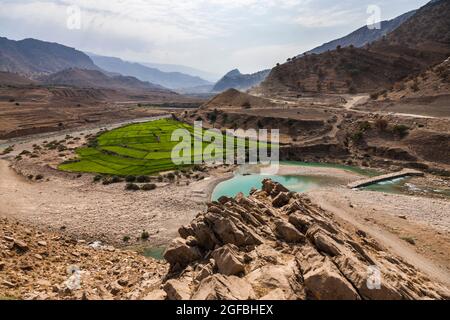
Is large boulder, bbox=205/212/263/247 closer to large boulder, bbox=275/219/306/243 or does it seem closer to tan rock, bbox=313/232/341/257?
large boulder, bbox=275/219/306/243

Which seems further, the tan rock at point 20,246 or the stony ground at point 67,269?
the tan rock at point 20,246

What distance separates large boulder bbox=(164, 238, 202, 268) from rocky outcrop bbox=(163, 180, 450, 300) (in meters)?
0.07

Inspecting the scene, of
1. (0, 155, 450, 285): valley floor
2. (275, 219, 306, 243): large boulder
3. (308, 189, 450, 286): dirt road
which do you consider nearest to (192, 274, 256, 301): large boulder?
(275, 219, 306, 243): large boulder

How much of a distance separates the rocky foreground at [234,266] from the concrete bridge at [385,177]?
1107 inches

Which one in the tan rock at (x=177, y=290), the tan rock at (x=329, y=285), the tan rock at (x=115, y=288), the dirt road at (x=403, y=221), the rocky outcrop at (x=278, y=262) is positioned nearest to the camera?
the tan rock at (x=329, y=285)

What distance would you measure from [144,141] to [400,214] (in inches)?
2401

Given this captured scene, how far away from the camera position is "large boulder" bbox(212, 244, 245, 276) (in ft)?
57.7

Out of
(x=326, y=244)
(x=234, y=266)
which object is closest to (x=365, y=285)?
(x=326, y=244)

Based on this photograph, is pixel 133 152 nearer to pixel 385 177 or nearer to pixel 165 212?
pixel 165 212

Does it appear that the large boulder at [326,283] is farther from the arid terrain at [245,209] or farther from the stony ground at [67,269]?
the stony ground at [67,269]

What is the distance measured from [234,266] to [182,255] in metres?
4.89

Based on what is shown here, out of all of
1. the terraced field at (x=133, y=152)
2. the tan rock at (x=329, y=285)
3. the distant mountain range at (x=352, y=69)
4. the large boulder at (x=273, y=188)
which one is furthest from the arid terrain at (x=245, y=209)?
the distant mountain range at (x=352, y=69)

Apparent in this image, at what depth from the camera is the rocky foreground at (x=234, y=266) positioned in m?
15.6

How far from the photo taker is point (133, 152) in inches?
2847
